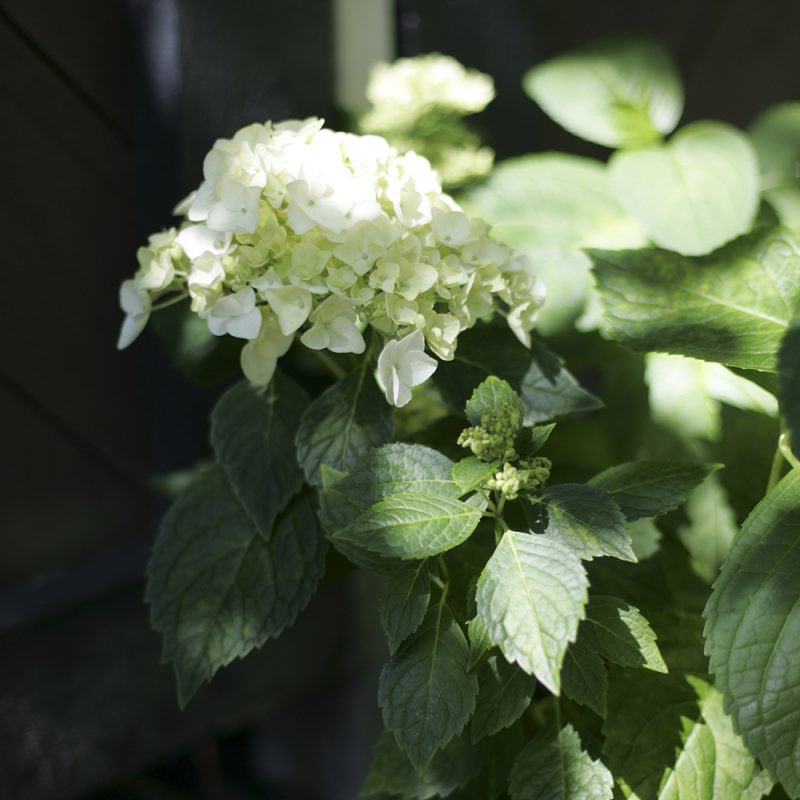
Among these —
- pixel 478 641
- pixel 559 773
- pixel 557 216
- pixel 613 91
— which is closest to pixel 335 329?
pixel 478 641

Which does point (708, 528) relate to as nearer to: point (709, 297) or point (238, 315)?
point (709, 297)

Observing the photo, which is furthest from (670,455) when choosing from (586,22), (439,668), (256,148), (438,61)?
(586,22)

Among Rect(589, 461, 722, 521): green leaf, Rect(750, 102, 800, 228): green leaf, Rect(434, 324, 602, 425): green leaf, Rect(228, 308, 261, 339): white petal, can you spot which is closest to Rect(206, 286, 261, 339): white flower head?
Rect(228, 308, 261, 339): white petal

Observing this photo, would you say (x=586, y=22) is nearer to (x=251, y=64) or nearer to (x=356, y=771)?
(x=251, y=64)

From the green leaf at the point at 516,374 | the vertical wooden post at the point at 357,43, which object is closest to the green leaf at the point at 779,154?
the green leaf at the point at 516,374

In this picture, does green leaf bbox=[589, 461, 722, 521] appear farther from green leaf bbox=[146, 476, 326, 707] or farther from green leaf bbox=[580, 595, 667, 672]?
green leaf bbox=[146, 476, 326, 707]
